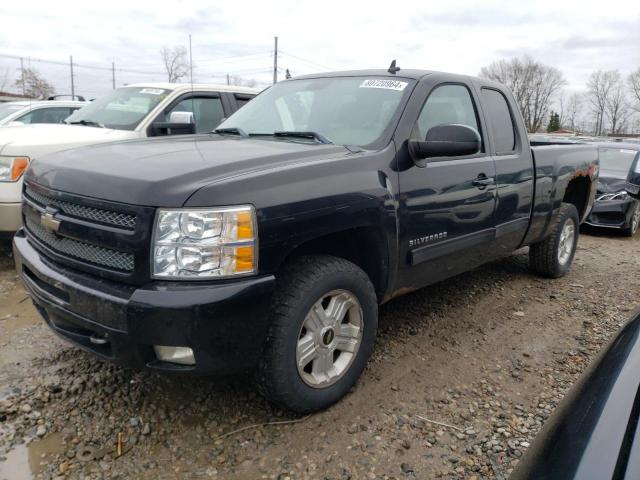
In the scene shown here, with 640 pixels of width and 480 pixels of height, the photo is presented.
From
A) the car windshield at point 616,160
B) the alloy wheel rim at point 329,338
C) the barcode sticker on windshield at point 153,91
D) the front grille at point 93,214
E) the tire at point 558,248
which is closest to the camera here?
the front grille at point 93,214

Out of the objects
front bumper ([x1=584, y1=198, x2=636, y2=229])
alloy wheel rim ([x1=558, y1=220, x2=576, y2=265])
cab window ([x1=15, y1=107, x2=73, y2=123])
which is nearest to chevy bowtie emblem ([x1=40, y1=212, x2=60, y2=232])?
alloy wheel rim ([x1=558, y1=220, x2=576, y2=265])

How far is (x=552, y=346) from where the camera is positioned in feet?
12.0

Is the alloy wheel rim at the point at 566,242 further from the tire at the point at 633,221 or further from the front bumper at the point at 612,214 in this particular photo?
the tire at the point at 633,221

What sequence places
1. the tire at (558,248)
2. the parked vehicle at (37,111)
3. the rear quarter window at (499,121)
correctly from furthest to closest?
the parked vehicle at (37,111) → the tire at (558,248) → the rear quarter window at (499,121)

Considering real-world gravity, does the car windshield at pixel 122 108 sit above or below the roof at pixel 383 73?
below

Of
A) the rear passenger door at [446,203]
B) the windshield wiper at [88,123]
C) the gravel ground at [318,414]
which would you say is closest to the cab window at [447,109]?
the rear passenger door at [446,203]

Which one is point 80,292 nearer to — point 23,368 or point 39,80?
point 23,368

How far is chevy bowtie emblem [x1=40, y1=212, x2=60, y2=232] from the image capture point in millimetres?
2443

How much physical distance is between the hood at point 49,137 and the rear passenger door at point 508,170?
3.60 metres

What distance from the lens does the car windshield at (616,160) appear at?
9164mm

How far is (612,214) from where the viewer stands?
8.19 m

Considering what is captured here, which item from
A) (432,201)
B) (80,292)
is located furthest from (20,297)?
(432,201)

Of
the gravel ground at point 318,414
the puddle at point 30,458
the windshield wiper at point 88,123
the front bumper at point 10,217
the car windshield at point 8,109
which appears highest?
the car windshield at point 8,109

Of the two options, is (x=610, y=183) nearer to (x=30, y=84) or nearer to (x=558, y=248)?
(x=558, y=248)
